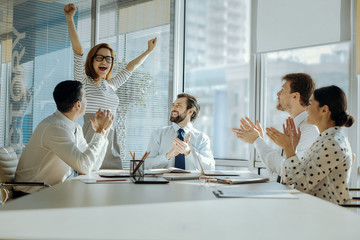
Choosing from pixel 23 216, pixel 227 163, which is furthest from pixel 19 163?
pixel 227 163

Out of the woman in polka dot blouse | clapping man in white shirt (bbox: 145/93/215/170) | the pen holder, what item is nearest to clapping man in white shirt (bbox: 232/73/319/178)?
the woman in polka dot blouse

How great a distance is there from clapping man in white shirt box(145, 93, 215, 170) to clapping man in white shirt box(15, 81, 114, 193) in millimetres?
984

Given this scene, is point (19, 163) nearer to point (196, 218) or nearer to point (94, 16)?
point (196, 218)

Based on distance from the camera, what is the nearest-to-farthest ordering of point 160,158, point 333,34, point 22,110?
1. point 160,158
2. point 333,34
3. point 22,110

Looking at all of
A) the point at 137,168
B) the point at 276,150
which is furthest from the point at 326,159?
the point at 137,168

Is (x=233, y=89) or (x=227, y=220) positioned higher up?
(x=233, y=89)

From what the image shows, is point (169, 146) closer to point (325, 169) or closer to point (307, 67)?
point (307, 67)

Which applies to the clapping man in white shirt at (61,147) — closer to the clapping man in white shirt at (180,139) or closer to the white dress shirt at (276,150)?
the clapping man in white shirt at (180,139)

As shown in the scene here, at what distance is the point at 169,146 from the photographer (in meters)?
3.92

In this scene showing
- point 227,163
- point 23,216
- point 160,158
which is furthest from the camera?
point 227,163

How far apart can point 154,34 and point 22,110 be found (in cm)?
192

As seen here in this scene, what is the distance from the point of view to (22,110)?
438 centimetres

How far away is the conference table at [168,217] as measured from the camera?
1014 mm

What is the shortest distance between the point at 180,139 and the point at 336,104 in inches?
70.9
